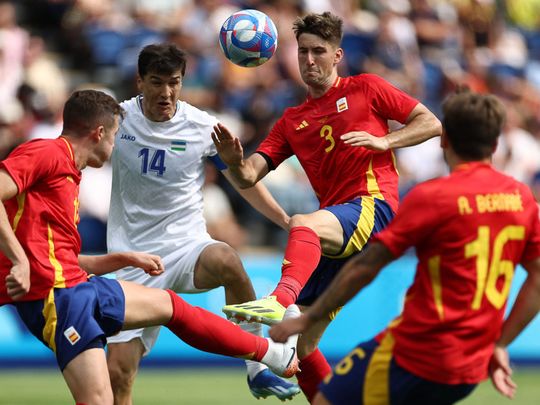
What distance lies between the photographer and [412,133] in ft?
26.7

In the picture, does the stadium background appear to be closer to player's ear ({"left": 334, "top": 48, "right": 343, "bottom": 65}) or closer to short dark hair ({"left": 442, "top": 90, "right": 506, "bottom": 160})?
player's ear ({"left": 334, "top": 48, "right": 343, "bottom": 65})

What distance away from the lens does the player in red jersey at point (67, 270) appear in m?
6.50

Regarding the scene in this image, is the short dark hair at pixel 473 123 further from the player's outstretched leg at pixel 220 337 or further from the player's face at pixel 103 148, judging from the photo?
the player's face at pixel 103 148

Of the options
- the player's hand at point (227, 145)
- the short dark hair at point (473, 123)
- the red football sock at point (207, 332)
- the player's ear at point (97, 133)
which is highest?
the short dark hair at point (473, 123)

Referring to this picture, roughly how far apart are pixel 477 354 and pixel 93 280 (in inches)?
98.8

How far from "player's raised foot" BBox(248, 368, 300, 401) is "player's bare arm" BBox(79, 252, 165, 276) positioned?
1262 millimetres

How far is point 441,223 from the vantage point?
17.7 feet

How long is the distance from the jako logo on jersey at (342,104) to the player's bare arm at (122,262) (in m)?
1.93

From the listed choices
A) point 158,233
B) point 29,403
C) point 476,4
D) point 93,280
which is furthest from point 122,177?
point 476,4

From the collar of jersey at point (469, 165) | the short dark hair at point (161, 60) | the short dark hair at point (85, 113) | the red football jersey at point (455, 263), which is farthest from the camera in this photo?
the short dark hair at point (161, 60)

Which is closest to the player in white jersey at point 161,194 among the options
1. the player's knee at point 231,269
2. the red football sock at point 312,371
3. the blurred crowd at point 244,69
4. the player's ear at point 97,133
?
the player's knee at point 231,269

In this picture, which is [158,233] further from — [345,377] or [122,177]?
[345,377]

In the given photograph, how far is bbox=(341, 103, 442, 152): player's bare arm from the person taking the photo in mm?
7786

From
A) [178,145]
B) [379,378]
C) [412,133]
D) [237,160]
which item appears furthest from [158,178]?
[379,378]
